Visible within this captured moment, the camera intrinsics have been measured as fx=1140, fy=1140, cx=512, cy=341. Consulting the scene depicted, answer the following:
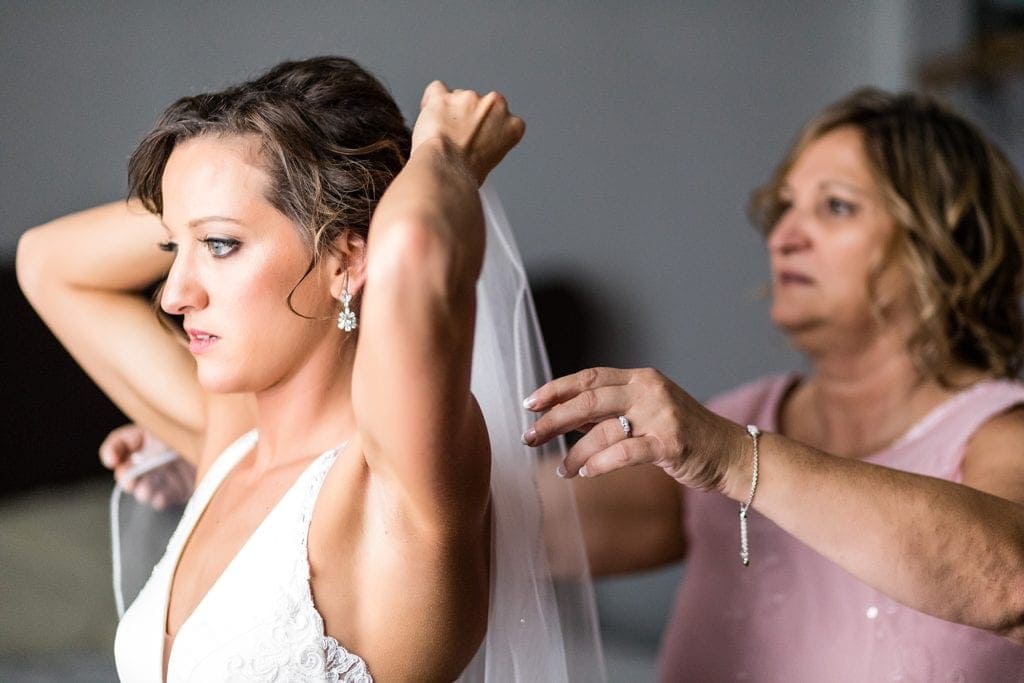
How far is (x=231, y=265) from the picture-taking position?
3.52 ft

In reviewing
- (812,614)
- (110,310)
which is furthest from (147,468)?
(812,614)

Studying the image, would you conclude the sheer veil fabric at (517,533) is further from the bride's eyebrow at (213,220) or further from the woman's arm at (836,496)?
the bride's eyebrow at (213,220)

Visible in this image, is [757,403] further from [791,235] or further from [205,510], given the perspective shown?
[205,510]

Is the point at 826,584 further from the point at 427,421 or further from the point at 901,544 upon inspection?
the point at 427,421

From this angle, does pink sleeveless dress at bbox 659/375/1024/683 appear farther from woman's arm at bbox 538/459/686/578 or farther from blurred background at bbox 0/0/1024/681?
blurred background at bbox 0/0/1024/681

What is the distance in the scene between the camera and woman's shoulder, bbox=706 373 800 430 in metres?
1.92

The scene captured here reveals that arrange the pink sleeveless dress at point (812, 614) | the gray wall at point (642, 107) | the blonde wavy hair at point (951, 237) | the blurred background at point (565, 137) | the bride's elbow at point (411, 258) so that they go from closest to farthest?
the bride's elbow at point (411, 258), the pink sleeveless dress at point (812, 614), the blonde wavy hair at point (951, 237), the blurred background at point (565, 137), the gray wall at point (642, 107)

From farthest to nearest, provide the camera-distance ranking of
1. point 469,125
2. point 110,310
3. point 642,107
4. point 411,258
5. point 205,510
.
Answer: point 642,107
point 110,310
point 205,510
point 469,125
point 411,258

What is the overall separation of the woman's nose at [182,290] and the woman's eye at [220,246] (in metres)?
0.03

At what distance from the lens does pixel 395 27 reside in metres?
2.76

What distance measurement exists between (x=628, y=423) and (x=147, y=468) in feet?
2.50

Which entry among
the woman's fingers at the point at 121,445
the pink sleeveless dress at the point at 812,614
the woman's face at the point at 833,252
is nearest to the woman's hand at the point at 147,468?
the woman's fingers at the point at 121,445

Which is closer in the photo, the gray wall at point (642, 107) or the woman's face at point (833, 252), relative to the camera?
the woman's face at point (833, 252)

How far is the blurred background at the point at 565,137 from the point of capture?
2203 millimetres
